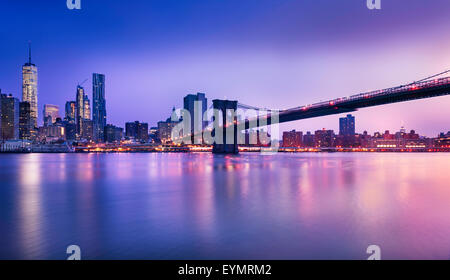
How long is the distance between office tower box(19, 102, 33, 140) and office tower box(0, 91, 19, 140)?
6.14 feet

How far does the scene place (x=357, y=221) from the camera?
779cm

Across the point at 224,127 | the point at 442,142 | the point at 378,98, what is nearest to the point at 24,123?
the point at 224,127

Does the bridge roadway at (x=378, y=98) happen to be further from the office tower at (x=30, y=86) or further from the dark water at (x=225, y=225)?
the office tower at (x=30, y=86)

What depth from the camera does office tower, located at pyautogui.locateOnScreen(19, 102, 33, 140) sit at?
14738 centimetres

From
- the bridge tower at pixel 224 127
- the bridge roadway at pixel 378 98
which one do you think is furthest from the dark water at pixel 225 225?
the bridge tower at pixel 224 127

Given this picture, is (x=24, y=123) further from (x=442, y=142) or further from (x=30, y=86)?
(x=442, y=142)

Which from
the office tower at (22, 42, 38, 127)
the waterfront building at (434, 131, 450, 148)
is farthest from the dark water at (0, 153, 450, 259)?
the office tower at (22, 42, 38, 127)

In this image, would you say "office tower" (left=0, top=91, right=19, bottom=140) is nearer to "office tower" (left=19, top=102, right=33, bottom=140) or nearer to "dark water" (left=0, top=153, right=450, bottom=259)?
"office tower" (left=19, top=102, right=33, bottom=140)

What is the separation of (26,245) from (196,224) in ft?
13.7

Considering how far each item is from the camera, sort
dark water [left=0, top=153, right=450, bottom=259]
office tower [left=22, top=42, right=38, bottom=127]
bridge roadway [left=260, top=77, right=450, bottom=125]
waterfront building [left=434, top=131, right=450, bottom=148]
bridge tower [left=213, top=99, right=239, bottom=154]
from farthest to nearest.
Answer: office tower [left=22, top=42, right=38, bottom=127] → waterfront building [left=434, top=131, right=450, bottom=148] → bridge tower [left=213, top=99, right=239, bottom=154] → bridge roadway [left=260, top=77, right=450, bottom=125] → dark water [left=0, top=153, right=450, bottom=259]
